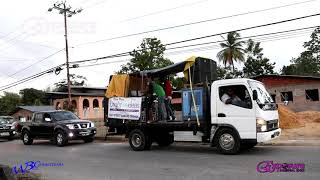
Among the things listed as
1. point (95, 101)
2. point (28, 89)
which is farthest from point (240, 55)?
point (28, 89)

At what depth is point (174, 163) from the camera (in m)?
11.9

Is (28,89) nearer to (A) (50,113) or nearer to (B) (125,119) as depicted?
(A) (50,113)

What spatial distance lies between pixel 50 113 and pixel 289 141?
12305mm

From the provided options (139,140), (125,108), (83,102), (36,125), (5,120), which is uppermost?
(83,102)

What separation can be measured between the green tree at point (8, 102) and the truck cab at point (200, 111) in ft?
242

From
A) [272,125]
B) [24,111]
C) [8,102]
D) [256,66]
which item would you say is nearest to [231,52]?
[256,66]

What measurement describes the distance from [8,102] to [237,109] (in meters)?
84.5

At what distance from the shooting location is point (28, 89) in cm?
9312

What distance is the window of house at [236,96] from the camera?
12719mm

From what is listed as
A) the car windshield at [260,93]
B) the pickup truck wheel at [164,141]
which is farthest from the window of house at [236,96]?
the pickup truck wheel at [164,141]

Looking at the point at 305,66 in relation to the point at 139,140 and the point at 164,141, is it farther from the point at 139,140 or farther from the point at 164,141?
the point at 139,140

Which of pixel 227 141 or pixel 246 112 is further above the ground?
pixel 246 112

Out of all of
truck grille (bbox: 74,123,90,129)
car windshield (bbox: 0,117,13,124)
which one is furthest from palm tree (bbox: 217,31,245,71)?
truck grille (bbox: 74,123,90,129)

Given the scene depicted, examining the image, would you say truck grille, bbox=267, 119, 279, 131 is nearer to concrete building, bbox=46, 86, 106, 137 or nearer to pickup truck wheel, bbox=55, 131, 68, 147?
pickup truck wheel, bbox=55, 131, 68, 147
